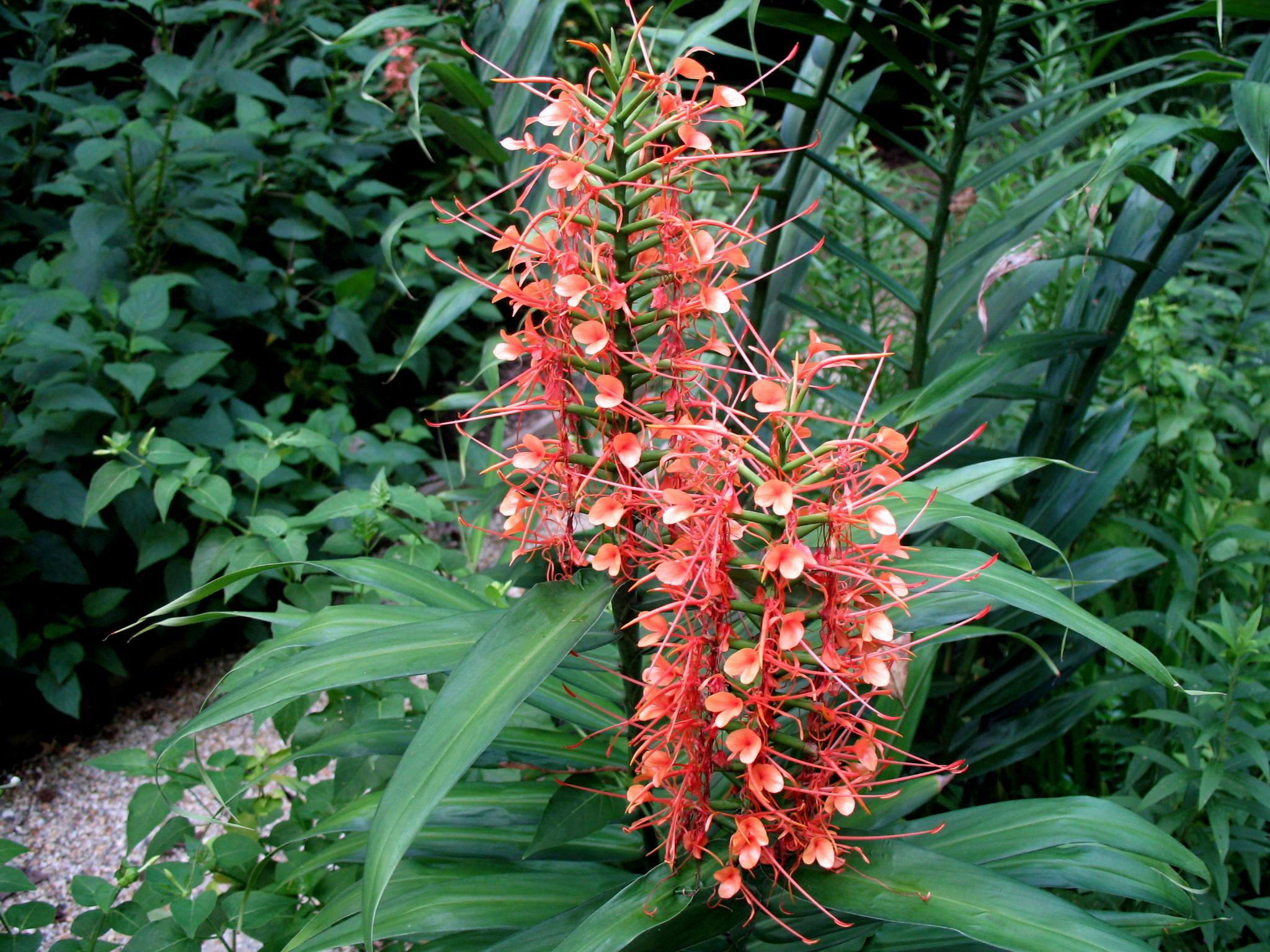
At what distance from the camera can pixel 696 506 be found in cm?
59

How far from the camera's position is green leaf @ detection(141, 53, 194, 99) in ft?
7.16

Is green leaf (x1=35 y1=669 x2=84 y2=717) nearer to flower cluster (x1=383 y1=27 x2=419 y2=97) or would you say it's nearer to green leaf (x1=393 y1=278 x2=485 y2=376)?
green leaf (x1=393 y1=278 x2=485 y2=376)

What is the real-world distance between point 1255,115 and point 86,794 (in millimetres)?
2336

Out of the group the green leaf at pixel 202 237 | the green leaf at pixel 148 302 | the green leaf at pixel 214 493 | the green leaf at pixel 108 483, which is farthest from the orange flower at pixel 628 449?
the green leaf at pixel 202 237

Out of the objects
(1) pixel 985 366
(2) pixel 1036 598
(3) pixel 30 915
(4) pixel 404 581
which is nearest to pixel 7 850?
(3) pixel 30 915

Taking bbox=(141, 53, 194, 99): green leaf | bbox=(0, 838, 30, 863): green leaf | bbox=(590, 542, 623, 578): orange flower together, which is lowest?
bbox=(0, 838, 30, 863): green leaf

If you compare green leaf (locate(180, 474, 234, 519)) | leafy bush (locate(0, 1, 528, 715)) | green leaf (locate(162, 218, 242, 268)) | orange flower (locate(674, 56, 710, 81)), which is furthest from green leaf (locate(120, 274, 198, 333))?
orange flower (locate(674, 56, 710, 81))

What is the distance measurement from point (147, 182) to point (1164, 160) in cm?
232

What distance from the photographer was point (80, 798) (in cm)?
198

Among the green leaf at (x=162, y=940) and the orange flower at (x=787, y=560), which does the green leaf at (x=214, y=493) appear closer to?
the green leaf at (x=162, y=940)

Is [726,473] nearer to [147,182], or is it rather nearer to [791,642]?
[791,642]

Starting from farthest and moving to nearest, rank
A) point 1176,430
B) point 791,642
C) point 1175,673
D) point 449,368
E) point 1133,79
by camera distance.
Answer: point 1133,79 < point 449,368 < point 1176,430 < point 1175,673 < point 791,642

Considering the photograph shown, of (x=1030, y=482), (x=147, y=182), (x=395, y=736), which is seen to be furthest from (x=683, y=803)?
(x=147, y=182)

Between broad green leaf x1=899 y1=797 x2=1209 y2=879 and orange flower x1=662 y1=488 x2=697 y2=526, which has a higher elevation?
orange flower x1=662 y1=488 x2=697 y2=526
